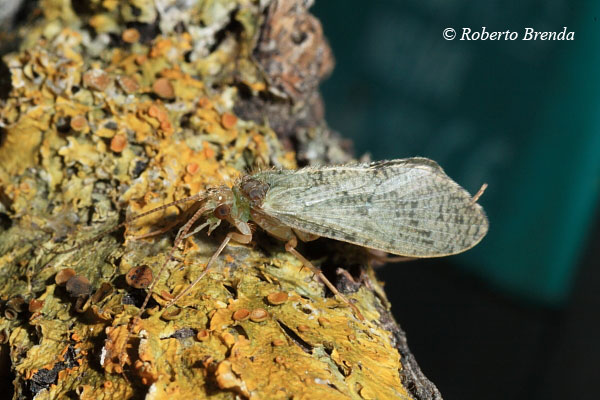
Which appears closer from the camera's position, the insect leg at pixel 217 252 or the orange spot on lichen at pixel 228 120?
the insect leg at pixel 217 252

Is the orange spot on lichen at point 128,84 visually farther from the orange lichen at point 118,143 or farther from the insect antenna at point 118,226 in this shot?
the insect antenna at point 118,226

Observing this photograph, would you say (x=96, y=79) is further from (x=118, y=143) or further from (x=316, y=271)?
(x=316, y=271)

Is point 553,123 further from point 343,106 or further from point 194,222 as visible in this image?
point 194,222

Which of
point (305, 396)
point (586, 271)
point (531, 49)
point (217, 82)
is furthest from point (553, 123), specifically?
point (305, 396)

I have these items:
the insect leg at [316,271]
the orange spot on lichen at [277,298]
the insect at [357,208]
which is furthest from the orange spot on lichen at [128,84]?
the orange spot on lichen at [277,298]

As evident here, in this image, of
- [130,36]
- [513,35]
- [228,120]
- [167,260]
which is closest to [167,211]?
[167,260]
